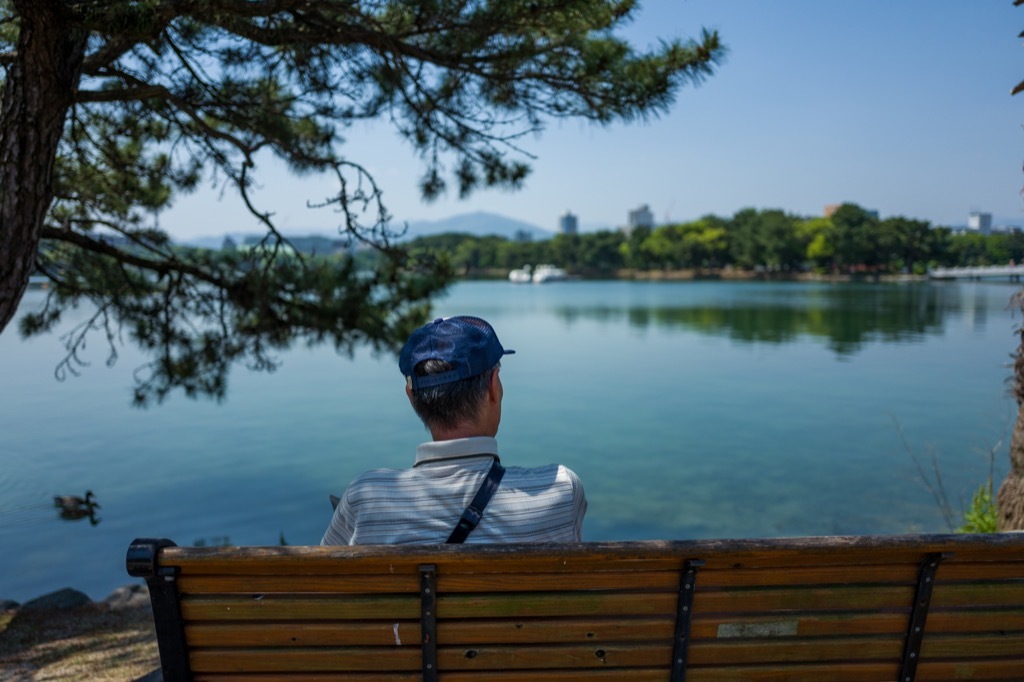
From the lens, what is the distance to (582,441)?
1559 centimetres

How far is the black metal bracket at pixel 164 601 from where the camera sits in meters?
1.59

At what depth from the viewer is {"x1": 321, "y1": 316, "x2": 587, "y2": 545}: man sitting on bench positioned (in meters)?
1.73

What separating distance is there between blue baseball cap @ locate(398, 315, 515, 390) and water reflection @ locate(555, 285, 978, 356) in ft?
92.6

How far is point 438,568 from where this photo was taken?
162 centimetres

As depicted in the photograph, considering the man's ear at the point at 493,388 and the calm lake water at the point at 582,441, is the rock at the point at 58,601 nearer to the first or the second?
the calm lake water at the point at 582,441

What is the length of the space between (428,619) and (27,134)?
3452 mm

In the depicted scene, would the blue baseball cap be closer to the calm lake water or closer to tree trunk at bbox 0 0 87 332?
tree trunk at bbox 0 0 87 332

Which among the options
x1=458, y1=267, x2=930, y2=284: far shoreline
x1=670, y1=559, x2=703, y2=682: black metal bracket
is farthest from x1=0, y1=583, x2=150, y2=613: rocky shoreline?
x1=458, y1=267, x2=930, y2=284: far shoreline

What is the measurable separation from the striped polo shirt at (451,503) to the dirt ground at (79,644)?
8.35ft

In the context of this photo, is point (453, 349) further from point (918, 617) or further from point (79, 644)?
point (79, 644)

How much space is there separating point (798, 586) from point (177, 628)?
4.07 ft

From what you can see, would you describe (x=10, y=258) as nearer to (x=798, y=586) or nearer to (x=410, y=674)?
(x=410, y=674)

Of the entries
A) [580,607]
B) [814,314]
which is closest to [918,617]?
[580,607]

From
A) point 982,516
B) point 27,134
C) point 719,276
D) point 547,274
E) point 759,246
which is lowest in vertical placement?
point 982,516
